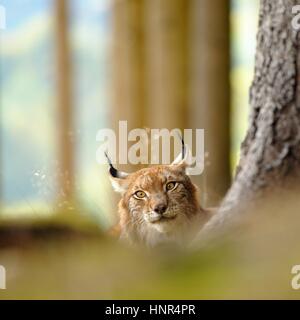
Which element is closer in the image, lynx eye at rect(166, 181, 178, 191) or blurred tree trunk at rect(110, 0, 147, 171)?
lynx eye at rect(166, 181, 178, 191)

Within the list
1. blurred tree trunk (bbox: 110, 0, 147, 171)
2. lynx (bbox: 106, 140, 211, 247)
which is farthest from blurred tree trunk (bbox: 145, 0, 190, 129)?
lynx (bbox: 106, 140, 211, 247)

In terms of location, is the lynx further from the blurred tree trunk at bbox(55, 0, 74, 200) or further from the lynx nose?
the blurred tree trunk at bbox(55, 0, 74, 200)

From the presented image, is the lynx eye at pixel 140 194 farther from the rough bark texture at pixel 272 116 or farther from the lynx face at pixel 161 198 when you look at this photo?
the rough bark texture at pixel 272 116

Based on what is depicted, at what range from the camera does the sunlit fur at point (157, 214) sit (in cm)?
196

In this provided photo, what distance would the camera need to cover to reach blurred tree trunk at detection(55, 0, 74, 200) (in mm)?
2066

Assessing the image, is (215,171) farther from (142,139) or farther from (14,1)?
(14,1)

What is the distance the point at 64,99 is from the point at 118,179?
0.28 meters

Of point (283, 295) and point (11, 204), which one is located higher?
point (11, 204)

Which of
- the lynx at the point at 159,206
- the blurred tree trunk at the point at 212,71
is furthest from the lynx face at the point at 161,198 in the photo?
the blurred tree trunk at the point at 212,71

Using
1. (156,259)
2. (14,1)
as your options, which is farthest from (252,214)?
(14,1)

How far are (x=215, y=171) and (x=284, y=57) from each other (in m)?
0.35

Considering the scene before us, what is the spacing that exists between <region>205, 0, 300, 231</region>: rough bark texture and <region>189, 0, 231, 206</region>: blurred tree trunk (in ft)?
0.30

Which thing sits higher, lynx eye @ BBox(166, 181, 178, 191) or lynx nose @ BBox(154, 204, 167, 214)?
lynx eye @ BBox(166, 181, 178, 191)

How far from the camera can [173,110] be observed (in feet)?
6.81
